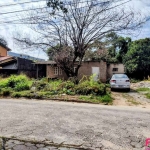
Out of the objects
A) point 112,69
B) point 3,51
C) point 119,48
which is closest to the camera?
point 112,69

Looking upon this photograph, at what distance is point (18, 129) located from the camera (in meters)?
5.18

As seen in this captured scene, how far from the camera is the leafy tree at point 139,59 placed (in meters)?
28.2

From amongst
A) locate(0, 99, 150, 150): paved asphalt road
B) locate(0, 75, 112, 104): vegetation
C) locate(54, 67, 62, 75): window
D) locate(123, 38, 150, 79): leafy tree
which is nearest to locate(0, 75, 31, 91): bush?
locate(0, 75, 112, 104): vegetation

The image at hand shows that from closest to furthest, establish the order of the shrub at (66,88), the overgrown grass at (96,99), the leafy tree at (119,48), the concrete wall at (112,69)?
the overgrown grass at (96,99) < the shrub at (66,88) < the concrete wall at (112,69) < the leafy tree at (119,48)

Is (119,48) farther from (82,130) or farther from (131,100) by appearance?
(82,130)

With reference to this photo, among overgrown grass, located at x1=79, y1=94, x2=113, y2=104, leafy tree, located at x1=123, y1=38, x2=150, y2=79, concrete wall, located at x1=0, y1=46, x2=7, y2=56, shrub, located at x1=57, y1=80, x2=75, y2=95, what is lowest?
overgrown grass, located at x1=79, y1=94, x2=113, y2=104

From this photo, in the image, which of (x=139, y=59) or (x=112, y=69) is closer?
(x=112, y=69)

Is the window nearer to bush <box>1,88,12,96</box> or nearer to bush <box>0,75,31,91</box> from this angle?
bush <box>0,75,31,91</box>

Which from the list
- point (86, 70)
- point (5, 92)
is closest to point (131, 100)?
point (5, 92)

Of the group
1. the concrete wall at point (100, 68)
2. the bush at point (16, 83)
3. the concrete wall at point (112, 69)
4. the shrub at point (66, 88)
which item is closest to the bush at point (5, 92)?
the bush at point (16, 83)

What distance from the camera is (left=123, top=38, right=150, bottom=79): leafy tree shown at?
28172 millimetres

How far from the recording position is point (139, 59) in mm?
28172

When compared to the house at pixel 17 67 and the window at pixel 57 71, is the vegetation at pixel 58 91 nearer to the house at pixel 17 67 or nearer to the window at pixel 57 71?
the window at pixel 57 71

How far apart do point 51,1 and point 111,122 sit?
4.03 m
